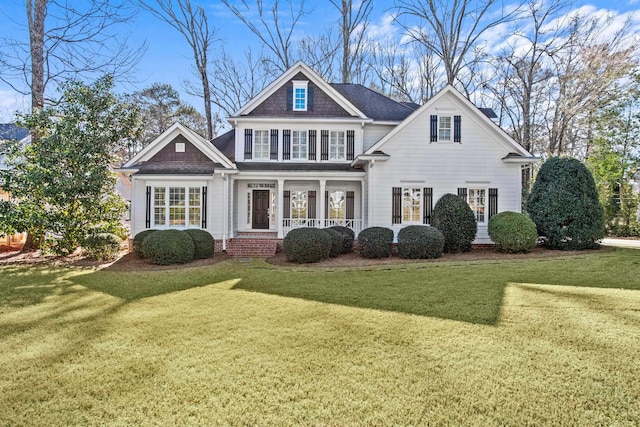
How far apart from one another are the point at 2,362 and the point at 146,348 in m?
1.61

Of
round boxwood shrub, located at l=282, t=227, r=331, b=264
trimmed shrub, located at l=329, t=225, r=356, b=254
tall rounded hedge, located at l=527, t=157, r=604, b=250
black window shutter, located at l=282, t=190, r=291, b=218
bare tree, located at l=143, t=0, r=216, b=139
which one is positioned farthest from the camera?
bare tree, located at l=143, t=0, r=216, b=139

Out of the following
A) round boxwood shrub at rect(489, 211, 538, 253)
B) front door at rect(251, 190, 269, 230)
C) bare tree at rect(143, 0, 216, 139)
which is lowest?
round boxwood shrub at rect(489, 211, 538, 253)

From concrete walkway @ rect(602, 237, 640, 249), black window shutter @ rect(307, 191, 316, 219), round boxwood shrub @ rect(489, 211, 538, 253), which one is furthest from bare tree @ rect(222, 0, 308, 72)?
concrete walkway @ rect(602, 237, 640, 249)

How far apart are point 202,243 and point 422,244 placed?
8.24 meters

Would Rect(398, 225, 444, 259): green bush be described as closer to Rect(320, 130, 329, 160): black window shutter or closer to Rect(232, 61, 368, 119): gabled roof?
Rect(320, 130, 329, 160): black window shutter

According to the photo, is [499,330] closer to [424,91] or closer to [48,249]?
[48,249]

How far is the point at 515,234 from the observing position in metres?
12.6

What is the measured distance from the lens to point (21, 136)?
2159cm

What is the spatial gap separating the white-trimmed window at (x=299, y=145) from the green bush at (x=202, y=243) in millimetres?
5877

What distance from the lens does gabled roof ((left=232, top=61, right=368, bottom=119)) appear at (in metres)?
16.5

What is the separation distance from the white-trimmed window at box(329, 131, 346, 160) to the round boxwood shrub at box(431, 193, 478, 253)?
5.74 metres

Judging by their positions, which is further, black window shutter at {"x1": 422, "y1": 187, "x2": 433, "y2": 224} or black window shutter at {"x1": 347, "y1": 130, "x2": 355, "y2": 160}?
black window shutter at {"x1": 347, "y1": 130, "x2": 355, "y2": 160}

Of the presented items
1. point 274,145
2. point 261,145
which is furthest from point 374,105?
point 261,145

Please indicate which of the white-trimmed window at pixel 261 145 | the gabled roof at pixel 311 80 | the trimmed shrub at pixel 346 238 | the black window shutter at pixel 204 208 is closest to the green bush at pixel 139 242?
the black window shutter at pixel 204 208
